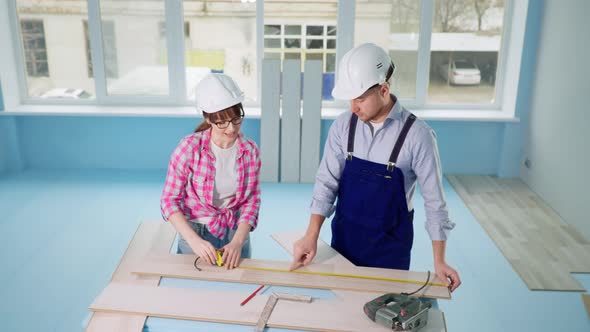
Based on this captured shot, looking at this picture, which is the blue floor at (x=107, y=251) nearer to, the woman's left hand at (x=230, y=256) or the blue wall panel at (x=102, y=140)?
the blue wall panel at (x=102, y=140)

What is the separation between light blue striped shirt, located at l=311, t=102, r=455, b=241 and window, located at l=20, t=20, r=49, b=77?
15.8 ft

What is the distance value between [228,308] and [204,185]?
638mm

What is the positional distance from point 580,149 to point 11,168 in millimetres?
5766

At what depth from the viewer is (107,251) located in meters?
4.14

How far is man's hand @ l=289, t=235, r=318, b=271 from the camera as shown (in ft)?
7.30

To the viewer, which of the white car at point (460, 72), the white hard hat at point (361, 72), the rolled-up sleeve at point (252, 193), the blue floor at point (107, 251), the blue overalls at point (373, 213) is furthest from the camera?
the white car at point (460, 72)

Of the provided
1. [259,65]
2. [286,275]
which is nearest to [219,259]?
[286,275]

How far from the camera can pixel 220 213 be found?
2432mm

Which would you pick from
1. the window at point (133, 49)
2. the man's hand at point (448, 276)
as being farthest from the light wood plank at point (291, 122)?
the man's hand at point (448, 276)

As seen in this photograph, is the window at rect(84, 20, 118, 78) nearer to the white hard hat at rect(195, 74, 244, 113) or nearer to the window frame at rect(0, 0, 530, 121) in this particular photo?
the window frame at rect(0, 0, 530, 121)

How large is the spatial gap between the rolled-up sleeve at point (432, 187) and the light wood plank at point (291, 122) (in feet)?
11.1

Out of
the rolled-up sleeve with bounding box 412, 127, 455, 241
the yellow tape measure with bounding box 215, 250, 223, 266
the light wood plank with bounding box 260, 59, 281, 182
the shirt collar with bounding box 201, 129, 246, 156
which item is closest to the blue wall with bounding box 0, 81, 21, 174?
the light wood plank with bounding box 260, 59, 281, 182

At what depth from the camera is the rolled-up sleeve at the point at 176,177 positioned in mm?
2299

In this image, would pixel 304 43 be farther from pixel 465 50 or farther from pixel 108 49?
pixel 108 49
